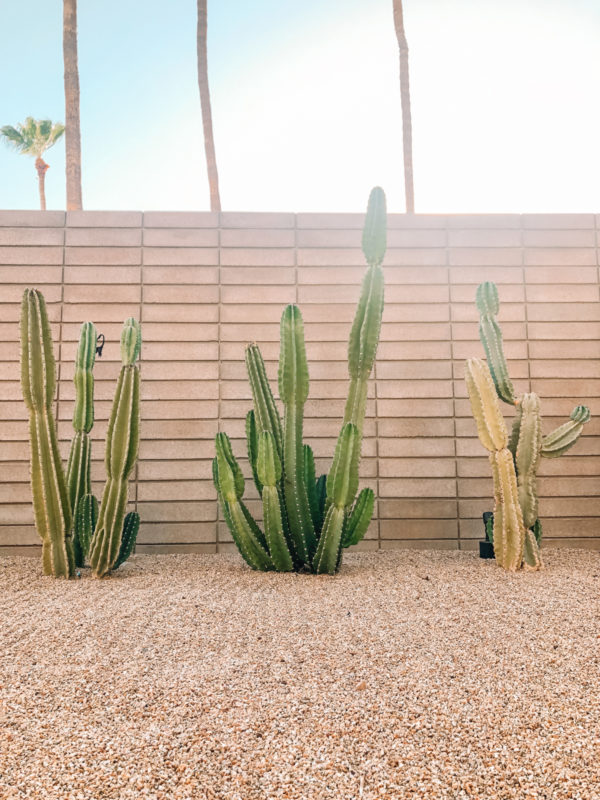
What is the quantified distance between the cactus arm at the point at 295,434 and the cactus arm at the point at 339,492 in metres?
0.12

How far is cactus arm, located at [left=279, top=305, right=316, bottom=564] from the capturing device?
3.05 m

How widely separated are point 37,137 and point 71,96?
768 cm

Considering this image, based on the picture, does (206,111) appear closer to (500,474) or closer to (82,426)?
(82,426)

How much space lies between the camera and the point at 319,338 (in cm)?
426

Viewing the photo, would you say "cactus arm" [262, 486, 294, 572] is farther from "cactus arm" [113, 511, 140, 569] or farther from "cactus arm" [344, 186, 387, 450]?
"cactus arm" [113, 511, 140, 569]

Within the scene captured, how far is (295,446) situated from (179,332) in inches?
62.3

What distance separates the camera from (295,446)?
3.08 meters

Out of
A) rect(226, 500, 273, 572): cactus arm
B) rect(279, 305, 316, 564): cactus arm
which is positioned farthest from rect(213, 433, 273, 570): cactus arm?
rect(279, 305, 316, 564): cactus arm

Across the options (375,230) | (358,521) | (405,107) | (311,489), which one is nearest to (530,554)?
(358,521)

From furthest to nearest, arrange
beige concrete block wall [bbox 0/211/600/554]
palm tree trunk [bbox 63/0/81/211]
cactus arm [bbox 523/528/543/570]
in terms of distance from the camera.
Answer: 1. palm tree trunk [bbox 63/0/81/211]
2. beige concrete block wall [bbox 0/211/600/554]
3. cactus arm [bbox 523/528/543/570]

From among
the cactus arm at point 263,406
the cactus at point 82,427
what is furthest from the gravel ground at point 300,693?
the cactus arm at point 263,406

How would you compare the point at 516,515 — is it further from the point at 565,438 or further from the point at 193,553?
the point at 193,553

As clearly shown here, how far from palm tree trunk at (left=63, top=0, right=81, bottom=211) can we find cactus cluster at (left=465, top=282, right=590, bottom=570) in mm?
4204

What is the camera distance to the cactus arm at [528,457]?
320 centimetres
